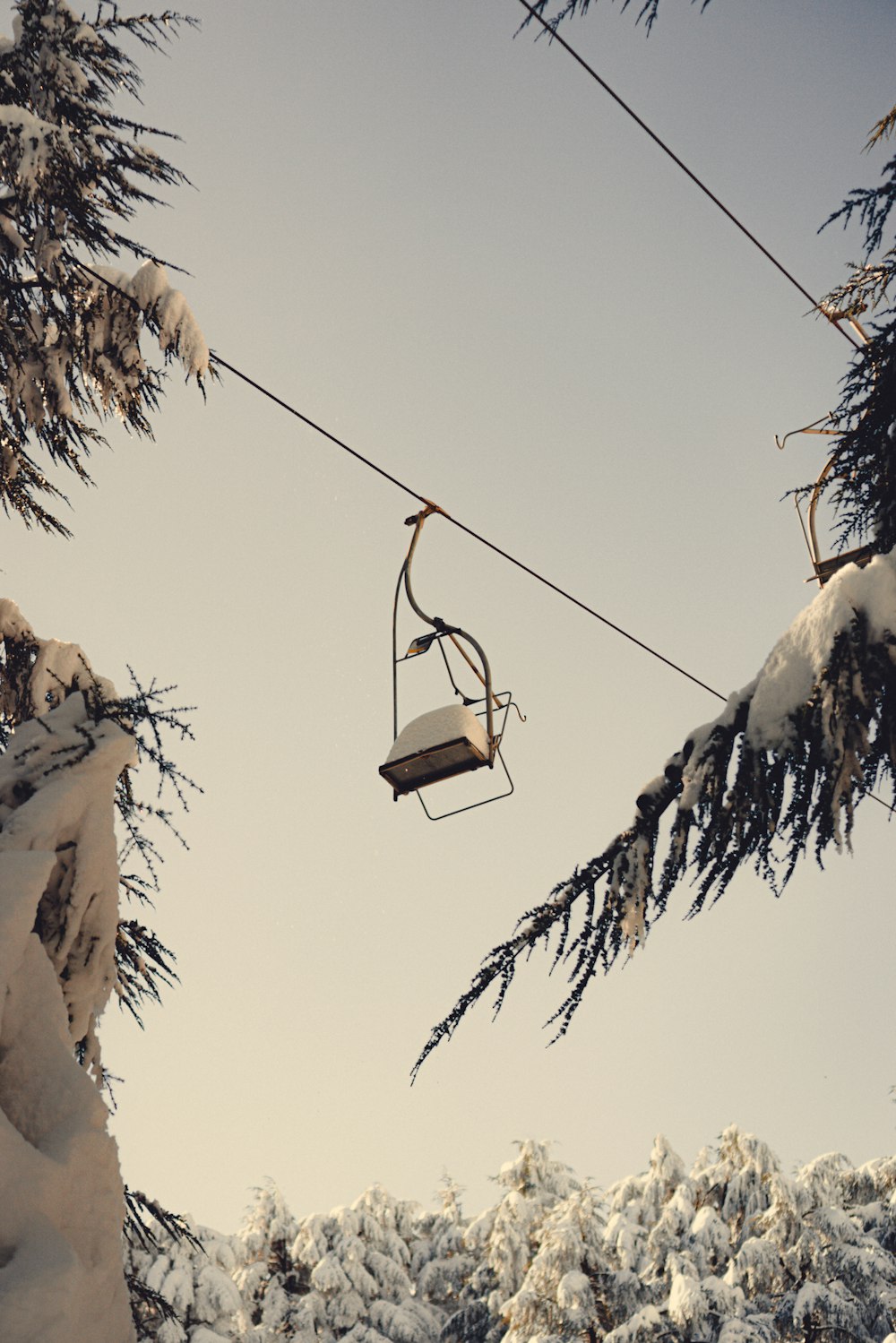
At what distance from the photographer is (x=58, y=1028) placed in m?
4.16

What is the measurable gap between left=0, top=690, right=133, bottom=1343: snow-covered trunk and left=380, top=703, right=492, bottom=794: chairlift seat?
1.27m

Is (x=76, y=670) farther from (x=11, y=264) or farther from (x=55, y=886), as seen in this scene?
(x=11, y=264)

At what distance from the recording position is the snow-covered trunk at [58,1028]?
11.1ft

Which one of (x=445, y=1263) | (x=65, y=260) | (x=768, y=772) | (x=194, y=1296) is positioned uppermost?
(x=65, y=260)

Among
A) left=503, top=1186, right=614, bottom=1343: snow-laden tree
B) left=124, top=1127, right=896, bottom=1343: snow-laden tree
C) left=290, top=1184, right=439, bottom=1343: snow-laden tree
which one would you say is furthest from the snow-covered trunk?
left=290, top=1184, right=439, bottom=1343: snow-laden tree

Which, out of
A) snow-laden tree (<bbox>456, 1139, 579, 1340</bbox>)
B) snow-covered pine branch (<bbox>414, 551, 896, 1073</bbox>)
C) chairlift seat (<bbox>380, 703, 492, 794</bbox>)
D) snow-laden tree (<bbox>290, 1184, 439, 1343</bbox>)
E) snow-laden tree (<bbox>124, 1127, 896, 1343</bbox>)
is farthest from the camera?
snow-laden tree (<bbox>290, 1184, 439, 1343</bbox>)

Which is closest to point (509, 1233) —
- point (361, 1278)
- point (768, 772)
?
point (361, 1278)

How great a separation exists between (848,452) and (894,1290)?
800 inches

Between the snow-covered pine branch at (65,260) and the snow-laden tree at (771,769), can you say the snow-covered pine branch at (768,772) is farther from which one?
the snow-covered pine branch at (65,260)

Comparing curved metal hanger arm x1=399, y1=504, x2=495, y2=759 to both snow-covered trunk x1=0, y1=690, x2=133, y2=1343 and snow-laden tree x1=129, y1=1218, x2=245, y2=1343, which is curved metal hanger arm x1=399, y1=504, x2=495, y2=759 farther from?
snow-laden tree x1=129, y1=1218, x2=245, y2=1343

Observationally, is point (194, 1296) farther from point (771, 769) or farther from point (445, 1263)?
point (771, 769)

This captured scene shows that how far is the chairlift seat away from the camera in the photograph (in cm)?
495

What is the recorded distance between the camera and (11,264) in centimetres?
642

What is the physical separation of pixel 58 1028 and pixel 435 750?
1.94 meters
